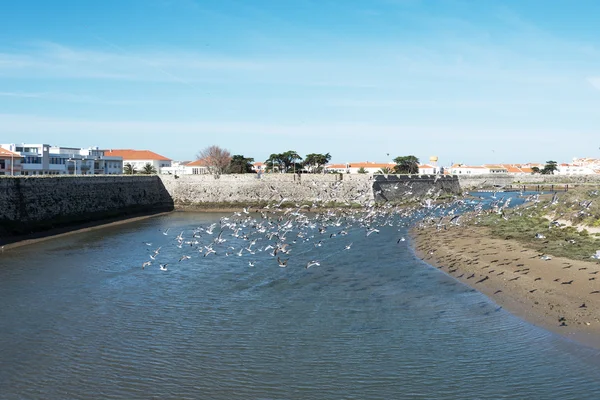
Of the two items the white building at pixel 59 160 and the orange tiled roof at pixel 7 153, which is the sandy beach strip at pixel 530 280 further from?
the white building at pixel 59 160

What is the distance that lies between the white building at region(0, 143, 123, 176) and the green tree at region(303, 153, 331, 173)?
33496 millimetres

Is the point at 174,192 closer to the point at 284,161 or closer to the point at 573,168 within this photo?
the point at 284,161

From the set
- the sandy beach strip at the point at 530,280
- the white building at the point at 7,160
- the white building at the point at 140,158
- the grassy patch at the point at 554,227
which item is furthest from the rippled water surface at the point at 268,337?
the white building at the point at 140,158

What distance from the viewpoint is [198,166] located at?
12169 centimetres

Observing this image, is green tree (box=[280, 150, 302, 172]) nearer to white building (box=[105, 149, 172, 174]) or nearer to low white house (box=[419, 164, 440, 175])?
white building (box=[105, 149, 172, 174])

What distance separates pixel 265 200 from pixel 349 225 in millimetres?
21530

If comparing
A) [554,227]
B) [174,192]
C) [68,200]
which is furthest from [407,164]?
[68,200]

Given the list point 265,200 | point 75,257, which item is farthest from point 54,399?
point 265,200

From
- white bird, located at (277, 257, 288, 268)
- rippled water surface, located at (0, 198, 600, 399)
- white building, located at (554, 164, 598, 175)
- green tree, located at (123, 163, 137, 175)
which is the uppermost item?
white building, located at (554, 164, 598, 175)

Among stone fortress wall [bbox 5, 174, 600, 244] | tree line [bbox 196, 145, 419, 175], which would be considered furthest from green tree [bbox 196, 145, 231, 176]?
stone fortress wall [bbox 5, 174, 600, 244]

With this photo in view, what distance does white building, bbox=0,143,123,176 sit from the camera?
70.9 meters

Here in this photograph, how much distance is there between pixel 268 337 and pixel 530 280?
12.2 m

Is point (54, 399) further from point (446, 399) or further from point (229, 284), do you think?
point (229, 284)

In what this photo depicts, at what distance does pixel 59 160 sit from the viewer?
77.1 metres
